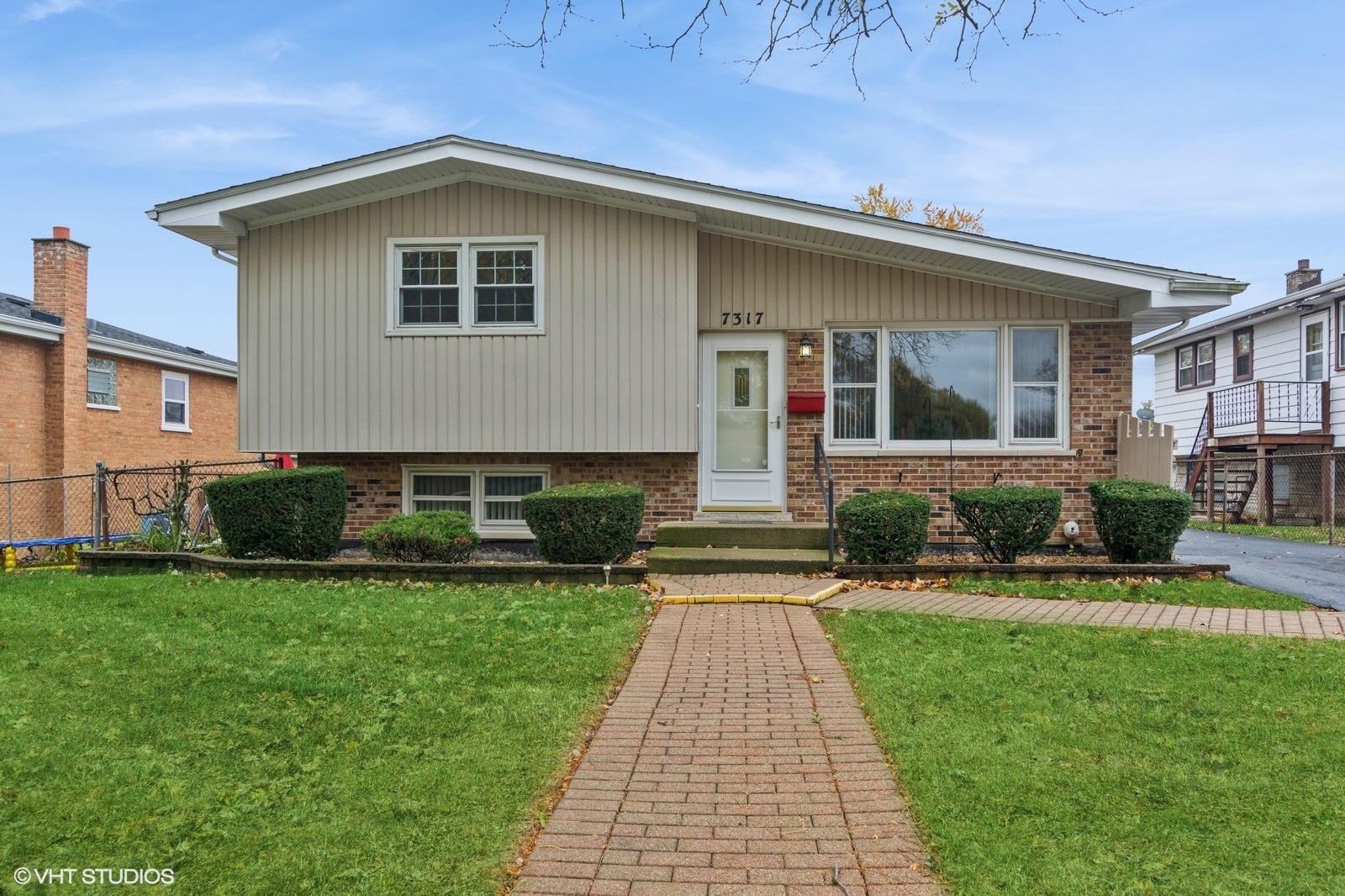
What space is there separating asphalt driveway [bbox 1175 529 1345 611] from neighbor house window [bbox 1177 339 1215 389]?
9.50 metres

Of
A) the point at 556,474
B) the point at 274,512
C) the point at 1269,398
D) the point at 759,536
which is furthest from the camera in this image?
the point at 1269,398

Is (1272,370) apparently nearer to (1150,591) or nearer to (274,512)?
(1150,591)

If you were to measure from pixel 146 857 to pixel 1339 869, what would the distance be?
4.12 metres

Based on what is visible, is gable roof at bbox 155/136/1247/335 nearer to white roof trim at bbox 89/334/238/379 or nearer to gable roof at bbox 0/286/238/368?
gable roof at bbox 0/286/238/368

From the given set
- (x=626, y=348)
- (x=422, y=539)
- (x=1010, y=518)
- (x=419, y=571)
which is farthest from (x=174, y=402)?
(x=1010, y=518)

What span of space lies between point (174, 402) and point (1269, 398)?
981 inches

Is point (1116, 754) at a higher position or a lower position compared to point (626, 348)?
lower

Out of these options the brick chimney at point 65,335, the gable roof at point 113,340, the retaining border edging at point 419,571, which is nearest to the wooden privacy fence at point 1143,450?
the retaining border edging at point 419,571

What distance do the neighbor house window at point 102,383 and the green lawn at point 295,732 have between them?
13305 mm

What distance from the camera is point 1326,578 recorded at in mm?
9516

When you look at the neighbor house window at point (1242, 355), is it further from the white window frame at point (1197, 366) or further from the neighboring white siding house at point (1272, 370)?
the white window frame at point (1197, 366)

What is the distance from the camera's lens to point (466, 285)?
10.9m

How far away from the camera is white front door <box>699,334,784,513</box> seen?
1121 centimetres

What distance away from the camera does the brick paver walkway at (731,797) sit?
3.12 m
